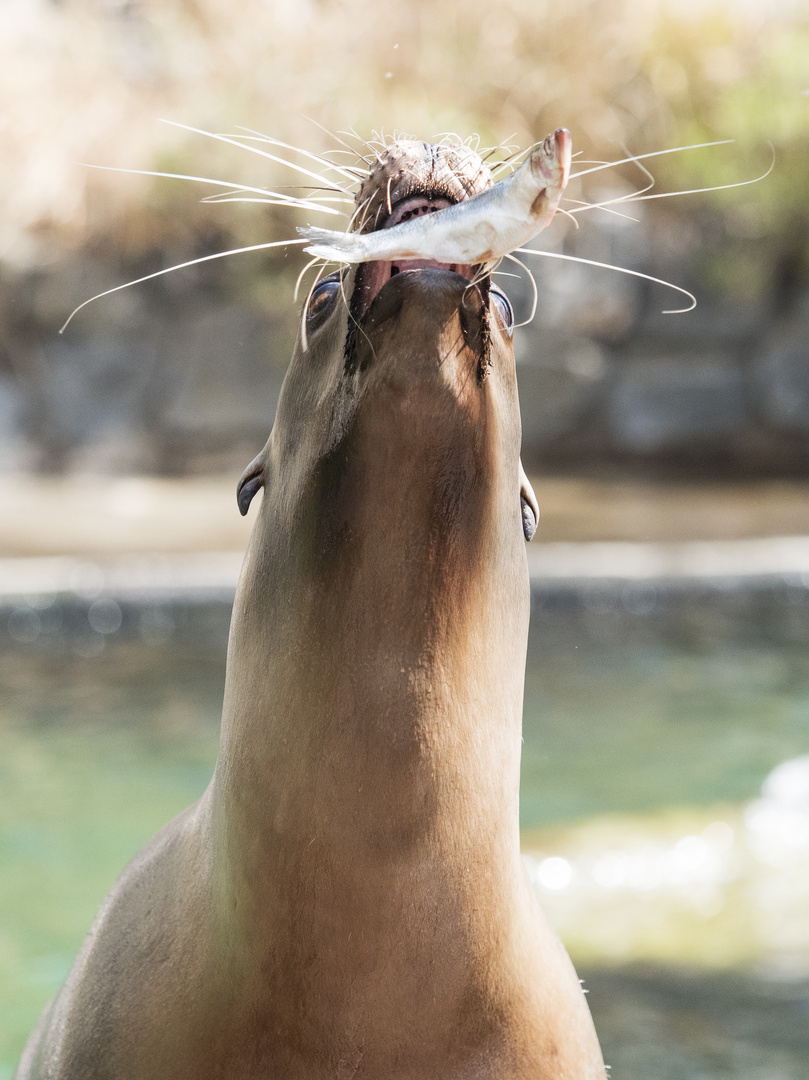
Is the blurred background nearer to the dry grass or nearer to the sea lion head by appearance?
the dry grass

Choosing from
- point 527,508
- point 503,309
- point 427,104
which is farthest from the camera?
point 427,104

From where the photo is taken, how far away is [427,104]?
13344mm

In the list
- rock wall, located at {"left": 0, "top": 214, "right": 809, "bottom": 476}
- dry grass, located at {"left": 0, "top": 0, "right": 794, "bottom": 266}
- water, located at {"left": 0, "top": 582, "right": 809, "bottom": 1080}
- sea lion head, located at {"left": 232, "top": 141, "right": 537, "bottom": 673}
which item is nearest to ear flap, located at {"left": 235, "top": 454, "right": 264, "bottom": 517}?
sea lion head, located at {"left": 232, "top": 141, "right": 537, "bottom": 673}

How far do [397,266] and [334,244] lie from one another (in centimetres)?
10

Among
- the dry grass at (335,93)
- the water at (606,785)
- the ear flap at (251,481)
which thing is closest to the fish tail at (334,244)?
the ear flap at (251,481)

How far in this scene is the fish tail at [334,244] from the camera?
1264mm

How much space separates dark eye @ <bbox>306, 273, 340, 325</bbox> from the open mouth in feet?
0.43

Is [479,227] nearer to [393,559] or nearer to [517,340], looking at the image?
[393,559]

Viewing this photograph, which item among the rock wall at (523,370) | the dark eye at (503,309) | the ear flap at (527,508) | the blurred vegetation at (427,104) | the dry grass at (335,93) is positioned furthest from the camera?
the dry grass at (335,93)

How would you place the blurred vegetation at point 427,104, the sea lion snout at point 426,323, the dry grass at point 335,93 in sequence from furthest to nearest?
the dry grass at point 335,93 → the blurred vegetation at point 427,104 → the sea lion snout at point 426,323

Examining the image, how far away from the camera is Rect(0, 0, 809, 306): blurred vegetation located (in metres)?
13.1

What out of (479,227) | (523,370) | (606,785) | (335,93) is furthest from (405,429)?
(335,93)

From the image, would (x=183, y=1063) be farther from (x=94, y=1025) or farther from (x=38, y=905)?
(x=38, y=905)

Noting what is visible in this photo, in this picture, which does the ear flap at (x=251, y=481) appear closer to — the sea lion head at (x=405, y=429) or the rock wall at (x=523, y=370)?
the sea lion head at (x=405, y=429)
